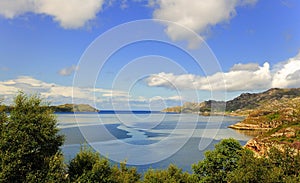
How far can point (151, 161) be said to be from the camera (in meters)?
65.6

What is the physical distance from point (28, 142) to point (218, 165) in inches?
1001

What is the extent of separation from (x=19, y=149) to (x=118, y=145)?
6415cm

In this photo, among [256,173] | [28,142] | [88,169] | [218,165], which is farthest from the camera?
[218,165]

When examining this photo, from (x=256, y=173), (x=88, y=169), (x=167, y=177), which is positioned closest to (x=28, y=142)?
(x=88, y=169)

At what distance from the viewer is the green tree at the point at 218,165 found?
33750mm

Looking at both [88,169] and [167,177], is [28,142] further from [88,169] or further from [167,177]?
[167,177]


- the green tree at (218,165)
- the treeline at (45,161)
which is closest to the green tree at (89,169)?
the treeline at (45,161)

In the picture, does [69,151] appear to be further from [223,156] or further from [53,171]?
[53,171]

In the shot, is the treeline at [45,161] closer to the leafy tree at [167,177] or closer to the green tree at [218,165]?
the leafy tree at [167,177]

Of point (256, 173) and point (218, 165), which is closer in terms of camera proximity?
point (256, 173)

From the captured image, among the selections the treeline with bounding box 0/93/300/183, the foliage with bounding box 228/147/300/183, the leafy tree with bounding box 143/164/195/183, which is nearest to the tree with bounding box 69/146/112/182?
the treeline with bounding box 0/93/300/183

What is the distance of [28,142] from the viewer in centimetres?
1970

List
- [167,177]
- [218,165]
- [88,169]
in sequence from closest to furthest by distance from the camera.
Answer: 1. [88,169]
2. [167,177]
3. [218,165]

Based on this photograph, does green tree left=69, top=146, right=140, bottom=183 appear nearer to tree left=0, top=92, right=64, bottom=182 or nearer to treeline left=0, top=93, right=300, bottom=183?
treeline left=0, top=93, right=300, bottom=183
